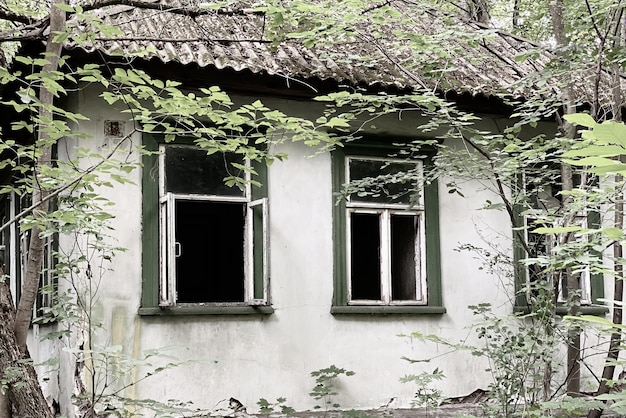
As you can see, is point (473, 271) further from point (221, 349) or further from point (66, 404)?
point (66, 404)

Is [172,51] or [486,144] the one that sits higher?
[172,51]

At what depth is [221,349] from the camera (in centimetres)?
662

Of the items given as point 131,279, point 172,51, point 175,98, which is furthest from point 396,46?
point 131,279

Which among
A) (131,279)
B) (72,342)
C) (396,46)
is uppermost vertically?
(396,46)

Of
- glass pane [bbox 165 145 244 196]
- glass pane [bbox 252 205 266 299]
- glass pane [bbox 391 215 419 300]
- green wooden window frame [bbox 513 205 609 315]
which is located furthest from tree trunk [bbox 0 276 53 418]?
green wooden window frame [bbox 513 205 609 315]

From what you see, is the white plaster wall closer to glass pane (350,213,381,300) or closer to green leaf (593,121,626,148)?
glass pane (350,213,381,300)

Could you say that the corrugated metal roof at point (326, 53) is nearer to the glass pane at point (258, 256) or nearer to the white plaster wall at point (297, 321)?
the white plaster wall at point (297, 321)

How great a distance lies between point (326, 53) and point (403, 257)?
2416 millimetres

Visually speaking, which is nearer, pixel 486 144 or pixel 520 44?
pixel 486 144

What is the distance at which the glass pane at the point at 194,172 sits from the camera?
21.7 feet

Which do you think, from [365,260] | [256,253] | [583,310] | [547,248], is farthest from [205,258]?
[547,248]

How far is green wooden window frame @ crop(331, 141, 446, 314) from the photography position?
7.12m

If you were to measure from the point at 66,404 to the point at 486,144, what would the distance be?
155 inches

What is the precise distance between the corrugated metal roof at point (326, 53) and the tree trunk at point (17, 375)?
2.34 metres
